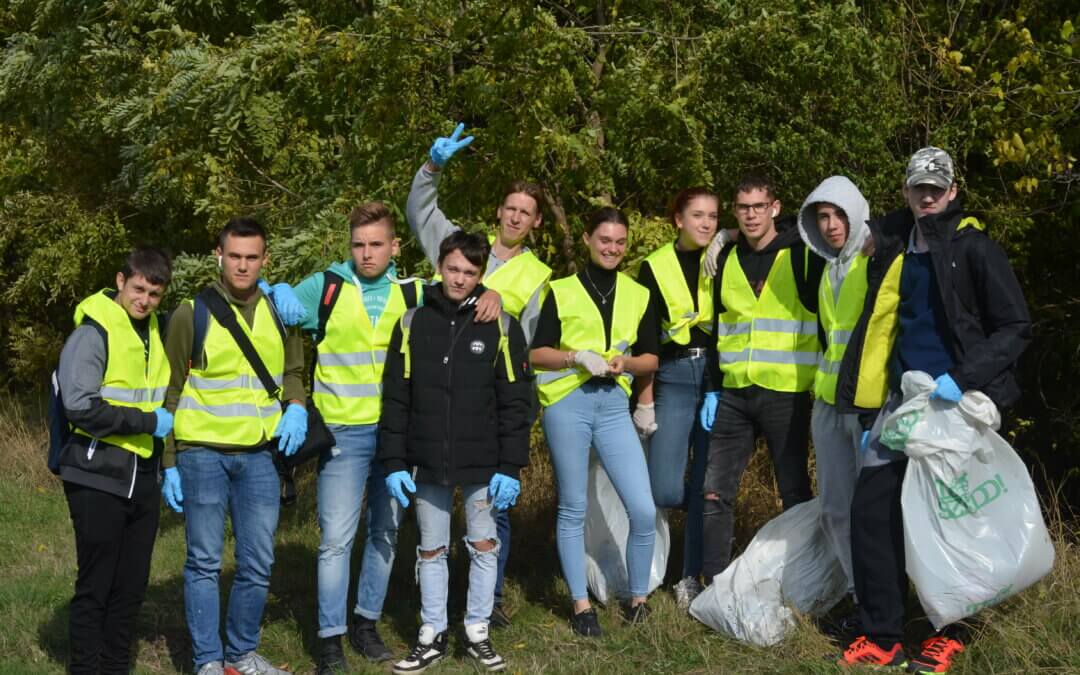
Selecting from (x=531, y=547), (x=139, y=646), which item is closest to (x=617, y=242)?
(x=531, y=547)

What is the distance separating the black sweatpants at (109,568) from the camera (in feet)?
15.3

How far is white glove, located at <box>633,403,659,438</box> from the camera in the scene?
18.7ft

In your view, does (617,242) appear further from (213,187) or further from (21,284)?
(21,284)

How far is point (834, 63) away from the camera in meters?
5.73

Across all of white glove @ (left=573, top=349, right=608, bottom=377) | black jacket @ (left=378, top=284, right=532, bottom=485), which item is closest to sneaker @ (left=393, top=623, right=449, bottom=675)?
black jacket @ (left=378, top=284, right=532, bottom=485)

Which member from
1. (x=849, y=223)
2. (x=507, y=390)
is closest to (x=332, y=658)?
(x=507, y=390)

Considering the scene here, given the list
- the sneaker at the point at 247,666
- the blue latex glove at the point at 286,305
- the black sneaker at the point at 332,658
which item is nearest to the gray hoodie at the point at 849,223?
the blue latex glove at the point at 286,305

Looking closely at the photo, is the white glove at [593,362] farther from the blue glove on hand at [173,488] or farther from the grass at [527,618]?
the blue glove on hand at [173,488]

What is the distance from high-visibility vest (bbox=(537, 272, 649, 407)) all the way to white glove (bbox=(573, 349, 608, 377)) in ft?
0.31

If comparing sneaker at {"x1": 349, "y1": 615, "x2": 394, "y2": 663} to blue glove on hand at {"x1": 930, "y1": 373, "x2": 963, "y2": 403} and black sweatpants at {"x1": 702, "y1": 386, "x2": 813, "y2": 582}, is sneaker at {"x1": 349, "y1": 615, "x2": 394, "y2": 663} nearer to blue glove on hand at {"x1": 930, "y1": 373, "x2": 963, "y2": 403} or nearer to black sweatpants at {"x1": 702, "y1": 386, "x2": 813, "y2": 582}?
black sweatpants at {"x1": 702, "y1": 386, "x2": 813, "y2": 582}

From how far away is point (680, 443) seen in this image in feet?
18.8

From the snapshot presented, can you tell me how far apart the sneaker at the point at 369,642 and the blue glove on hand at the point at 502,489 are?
2.99 ft

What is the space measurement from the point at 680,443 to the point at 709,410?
28cm

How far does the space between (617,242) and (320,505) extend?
5.74ft
